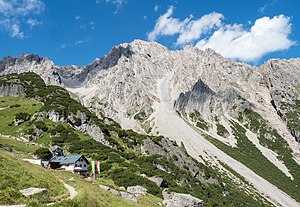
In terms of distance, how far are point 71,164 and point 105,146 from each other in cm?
3371

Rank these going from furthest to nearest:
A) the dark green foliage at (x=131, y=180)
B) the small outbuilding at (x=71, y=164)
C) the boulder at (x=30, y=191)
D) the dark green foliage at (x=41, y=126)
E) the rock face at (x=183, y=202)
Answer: the dark green foliage at (x=41, y=126) < the dark green foliage at (x=131, y=180) < the small outbuilding at (x=71, y=164) < the rock face at (x=183, y=202) < the boulder at (x=30, y=191)

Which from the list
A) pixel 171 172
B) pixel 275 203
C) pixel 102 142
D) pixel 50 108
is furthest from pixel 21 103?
pixel 275 203

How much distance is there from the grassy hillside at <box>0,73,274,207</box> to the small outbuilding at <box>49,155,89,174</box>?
22.6ft

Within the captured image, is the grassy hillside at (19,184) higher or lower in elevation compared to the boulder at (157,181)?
higher

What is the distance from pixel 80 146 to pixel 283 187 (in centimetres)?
14533

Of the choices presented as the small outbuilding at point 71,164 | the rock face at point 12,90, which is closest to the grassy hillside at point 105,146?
the rock face at point 12,90

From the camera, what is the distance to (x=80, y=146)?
9050 cm

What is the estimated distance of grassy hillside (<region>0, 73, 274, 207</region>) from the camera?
8429cm

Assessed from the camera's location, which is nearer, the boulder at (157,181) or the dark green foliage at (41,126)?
the boulder at (157,181)

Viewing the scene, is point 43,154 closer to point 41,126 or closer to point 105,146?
point 41,126

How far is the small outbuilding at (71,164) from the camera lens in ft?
214

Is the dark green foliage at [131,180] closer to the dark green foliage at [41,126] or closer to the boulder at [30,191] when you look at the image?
the dark green foliage at [41,126]

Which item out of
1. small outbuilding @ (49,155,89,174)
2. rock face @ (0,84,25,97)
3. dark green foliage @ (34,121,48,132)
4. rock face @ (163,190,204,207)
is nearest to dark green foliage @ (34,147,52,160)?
small outbuilding @ (49,155,89,174)

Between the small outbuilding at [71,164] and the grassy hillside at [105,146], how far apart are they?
272 inches
